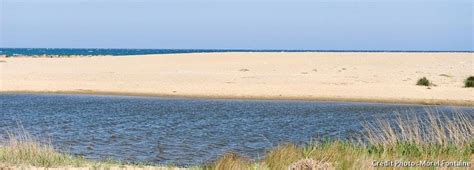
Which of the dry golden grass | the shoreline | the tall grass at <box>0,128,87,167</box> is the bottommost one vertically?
the shoreline

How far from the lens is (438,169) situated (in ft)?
30.2

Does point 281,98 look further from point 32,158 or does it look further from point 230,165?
point 230,165

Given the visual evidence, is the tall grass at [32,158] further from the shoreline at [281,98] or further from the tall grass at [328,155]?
the shoreline at [281,98]

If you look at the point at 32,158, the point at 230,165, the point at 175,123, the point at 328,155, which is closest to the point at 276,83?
the point at 175,123

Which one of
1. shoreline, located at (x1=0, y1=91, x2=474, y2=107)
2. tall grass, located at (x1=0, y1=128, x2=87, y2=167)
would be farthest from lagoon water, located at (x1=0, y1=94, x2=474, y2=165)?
tall grass, located at (x1=0, y1=128, x2=87, y2=167)

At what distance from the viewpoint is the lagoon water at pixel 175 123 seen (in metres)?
14.3

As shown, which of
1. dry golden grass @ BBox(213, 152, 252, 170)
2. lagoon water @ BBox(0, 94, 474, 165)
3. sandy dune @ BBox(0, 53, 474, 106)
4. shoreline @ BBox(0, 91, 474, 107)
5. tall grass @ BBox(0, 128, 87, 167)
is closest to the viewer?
dry golden grass @ BBox(213, 152, 252, 170)

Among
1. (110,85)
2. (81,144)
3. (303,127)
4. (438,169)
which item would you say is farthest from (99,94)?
(438,169)

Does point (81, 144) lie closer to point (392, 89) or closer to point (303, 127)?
point (303, 127)

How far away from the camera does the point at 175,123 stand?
19.5 metres

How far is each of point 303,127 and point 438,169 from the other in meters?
9.56

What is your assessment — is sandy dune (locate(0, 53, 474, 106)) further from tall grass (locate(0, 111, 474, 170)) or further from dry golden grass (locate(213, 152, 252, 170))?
dry golden grass (locate(213, 152, 252, 170))

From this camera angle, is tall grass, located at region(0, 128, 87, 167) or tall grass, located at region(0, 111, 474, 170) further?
tall grass, located at region(0, 128, 87, 167)

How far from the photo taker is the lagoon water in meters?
14.3
